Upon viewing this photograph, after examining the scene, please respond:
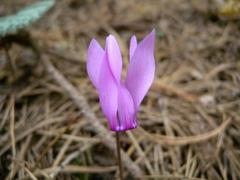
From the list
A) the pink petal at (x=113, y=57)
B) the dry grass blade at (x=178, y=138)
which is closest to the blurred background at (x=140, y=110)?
the dry grass blade at (x=178, y=138)

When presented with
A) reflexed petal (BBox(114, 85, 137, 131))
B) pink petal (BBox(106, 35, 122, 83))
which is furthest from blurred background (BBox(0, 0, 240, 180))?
pink petal (BBox(106, 35, 122, 83))

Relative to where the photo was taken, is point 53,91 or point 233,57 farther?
point 233,57

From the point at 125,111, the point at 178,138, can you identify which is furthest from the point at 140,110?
the point at 125,111

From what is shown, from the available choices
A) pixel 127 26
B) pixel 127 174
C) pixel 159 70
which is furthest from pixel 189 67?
pixel 127 174

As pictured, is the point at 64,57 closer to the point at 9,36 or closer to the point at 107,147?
the point at 9,36

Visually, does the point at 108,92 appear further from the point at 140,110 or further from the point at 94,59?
the point at 140,110

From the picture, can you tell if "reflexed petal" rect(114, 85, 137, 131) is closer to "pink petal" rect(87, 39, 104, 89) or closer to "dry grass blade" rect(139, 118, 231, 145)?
"pink petal" rect(87, 39, 104, 89)
